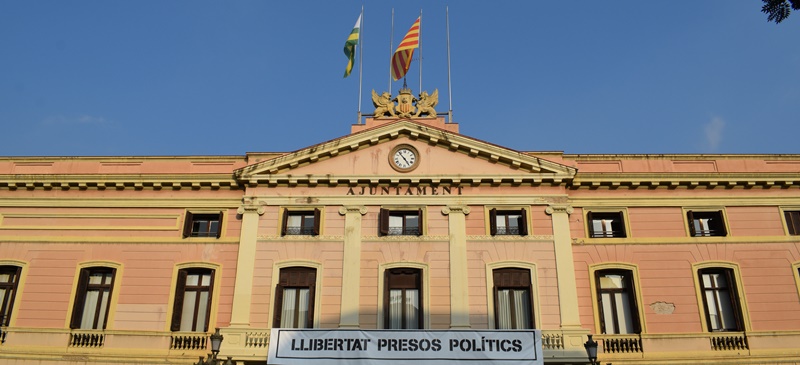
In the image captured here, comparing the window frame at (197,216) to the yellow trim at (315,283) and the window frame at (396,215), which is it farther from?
the window frame at (396,215)

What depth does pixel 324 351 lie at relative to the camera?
63.4 feet

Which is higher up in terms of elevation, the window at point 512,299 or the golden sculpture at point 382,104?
the golden sculpture at point 382,104

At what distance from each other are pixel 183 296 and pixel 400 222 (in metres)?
7.80

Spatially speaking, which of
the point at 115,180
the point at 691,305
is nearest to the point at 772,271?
the point at 691,305

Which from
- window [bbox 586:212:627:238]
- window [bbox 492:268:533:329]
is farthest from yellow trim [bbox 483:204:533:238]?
window [bbox 586:212:627:238]

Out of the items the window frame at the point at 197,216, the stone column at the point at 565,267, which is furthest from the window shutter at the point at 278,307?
the stone column at the point at 565,267

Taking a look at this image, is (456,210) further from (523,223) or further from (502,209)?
(523,223)

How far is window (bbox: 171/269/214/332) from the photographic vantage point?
21016mm

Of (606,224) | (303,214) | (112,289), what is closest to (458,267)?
(606,224)

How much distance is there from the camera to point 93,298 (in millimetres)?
21625

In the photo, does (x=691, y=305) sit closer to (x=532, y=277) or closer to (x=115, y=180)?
(x=532, y=277)

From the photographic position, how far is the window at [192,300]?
21.0m

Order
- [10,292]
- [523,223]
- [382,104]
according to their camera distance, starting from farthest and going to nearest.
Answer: [382,104], [523,223], [10,292]

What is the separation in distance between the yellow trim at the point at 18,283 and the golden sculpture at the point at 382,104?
1352 cm
